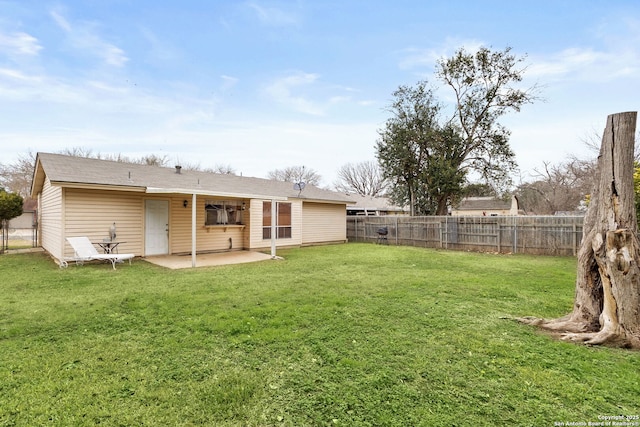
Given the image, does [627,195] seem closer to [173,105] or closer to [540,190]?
[173,105]

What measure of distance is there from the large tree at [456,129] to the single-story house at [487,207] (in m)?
20.0

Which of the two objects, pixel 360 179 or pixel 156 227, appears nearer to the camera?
pixel 156 227

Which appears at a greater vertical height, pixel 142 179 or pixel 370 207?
pixel 142 179

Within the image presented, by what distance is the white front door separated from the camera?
399 inches

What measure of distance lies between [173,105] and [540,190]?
29.1m

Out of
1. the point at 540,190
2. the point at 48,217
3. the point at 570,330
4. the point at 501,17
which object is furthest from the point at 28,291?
the point at 540,190

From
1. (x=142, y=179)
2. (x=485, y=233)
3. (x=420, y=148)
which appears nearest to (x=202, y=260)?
(x=142, y=179)

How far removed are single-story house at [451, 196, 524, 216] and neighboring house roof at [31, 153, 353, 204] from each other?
94.5ft

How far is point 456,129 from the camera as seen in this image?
57.6ft

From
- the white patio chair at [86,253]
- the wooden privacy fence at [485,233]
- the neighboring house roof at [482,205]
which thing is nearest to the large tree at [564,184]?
the neighboring house roof at [482,205]

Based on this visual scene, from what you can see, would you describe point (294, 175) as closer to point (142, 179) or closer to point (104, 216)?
point (142, 179)

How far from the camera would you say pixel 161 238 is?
10438mm

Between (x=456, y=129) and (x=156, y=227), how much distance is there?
51.9 feet

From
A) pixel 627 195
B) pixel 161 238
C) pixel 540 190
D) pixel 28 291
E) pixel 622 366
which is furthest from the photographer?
pixel 540 190
